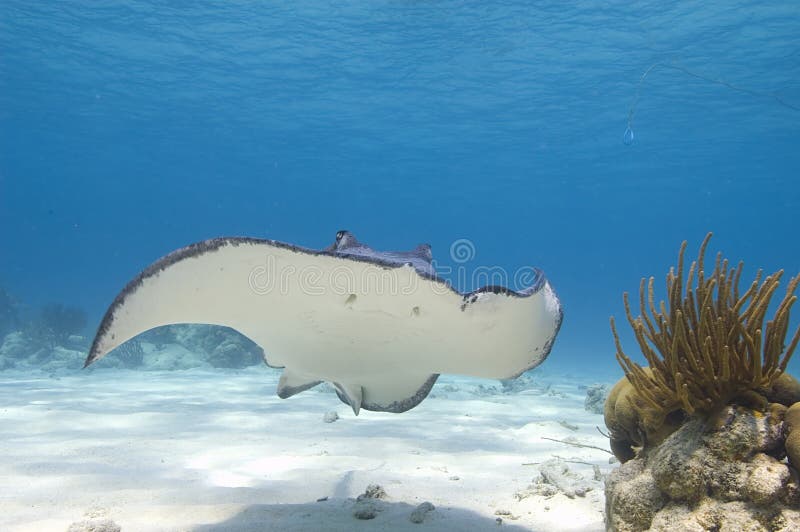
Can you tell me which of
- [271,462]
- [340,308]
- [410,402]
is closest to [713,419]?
[340,308]

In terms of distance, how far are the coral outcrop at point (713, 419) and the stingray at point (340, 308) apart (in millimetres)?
738

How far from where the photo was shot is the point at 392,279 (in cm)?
266

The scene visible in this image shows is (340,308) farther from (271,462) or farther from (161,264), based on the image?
(271,462)

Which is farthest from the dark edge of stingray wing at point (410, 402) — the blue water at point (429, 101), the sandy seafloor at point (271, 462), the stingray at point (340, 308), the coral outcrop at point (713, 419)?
the blue water at point (429, 101)

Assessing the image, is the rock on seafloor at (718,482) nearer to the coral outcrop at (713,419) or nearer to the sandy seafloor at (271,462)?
the coral outcrop at (713,419)

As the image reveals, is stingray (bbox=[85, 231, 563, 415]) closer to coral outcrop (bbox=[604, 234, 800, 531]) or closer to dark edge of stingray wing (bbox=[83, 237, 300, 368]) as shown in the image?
dark edge of stingray wing (bbox=[83, 237, 300, 368])

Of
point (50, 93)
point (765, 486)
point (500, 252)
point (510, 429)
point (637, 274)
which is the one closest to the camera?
point (765, 486)

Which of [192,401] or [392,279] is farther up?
[392,279]

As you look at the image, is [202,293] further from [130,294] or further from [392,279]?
[392,279]

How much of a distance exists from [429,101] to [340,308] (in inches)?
1115

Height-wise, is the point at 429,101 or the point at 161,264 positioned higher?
the point at 429,101

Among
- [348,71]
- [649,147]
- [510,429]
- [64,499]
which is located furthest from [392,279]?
[649,147]

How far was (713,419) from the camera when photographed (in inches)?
102

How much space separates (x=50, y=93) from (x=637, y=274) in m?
127
